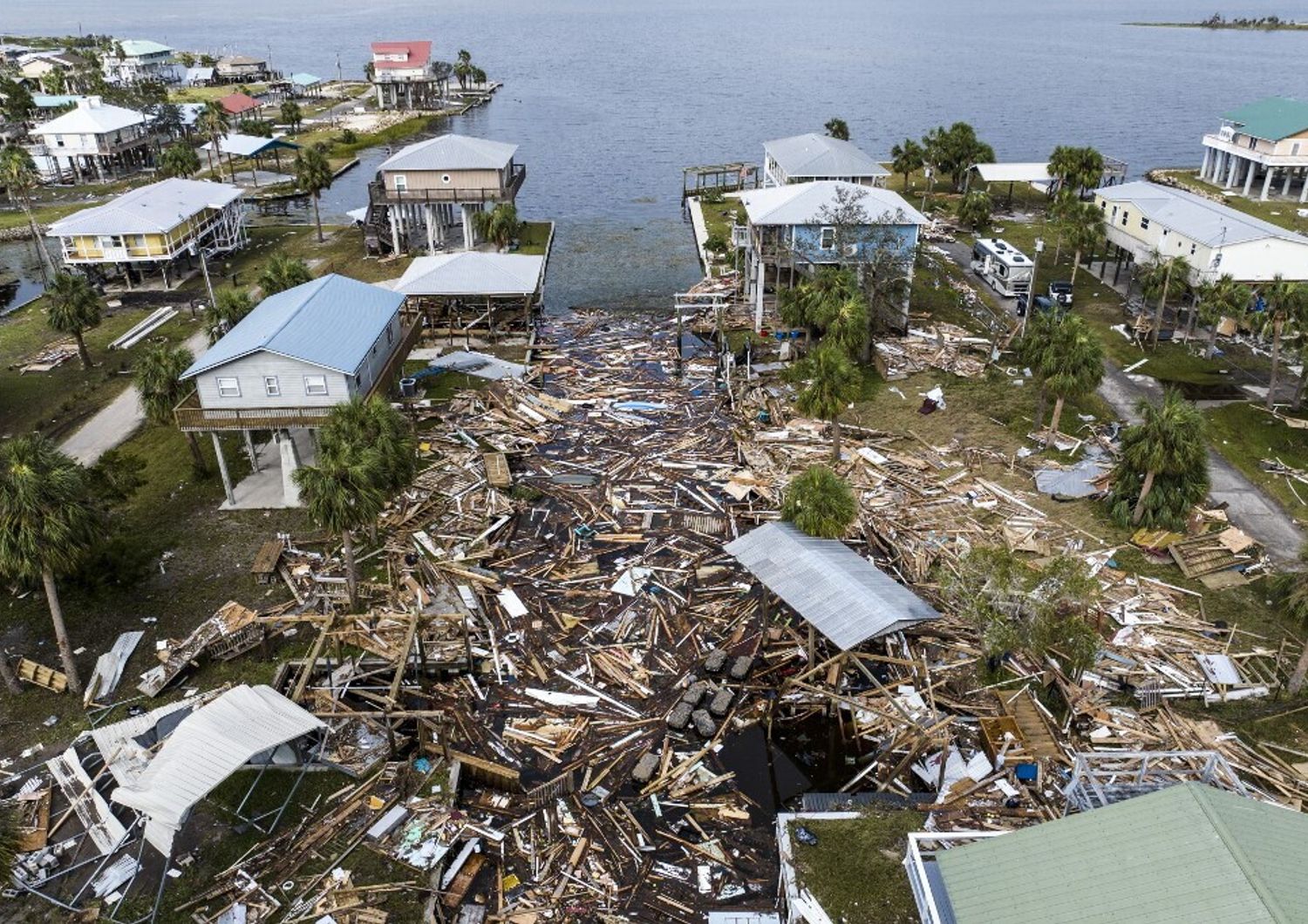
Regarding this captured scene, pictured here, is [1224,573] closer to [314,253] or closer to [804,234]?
[804,234]

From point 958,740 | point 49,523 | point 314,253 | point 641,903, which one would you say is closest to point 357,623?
point 49,523

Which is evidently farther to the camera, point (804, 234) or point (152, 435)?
point (804, 234)

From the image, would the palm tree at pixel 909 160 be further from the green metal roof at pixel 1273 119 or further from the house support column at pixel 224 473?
the house support column at pixel 224 473

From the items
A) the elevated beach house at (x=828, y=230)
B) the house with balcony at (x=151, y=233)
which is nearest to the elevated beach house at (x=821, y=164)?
the elevated beach house at (x=828, y=230)

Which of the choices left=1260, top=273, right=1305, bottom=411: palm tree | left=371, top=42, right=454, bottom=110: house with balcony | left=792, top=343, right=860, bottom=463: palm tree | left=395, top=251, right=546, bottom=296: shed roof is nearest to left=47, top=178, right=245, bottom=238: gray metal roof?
left=395, top=251, right=546, bottom=296: shed roof

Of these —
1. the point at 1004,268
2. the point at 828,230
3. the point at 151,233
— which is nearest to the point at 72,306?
the point at 151,233

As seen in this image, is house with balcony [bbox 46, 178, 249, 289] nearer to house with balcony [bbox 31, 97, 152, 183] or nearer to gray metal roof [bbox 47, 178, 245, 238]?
gray metal roof [bbox 47, 178, 245, 238]

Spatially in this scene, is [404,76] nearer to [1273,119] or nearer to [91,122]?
[91,122]

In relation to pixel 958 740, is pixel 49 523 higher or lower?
higher
